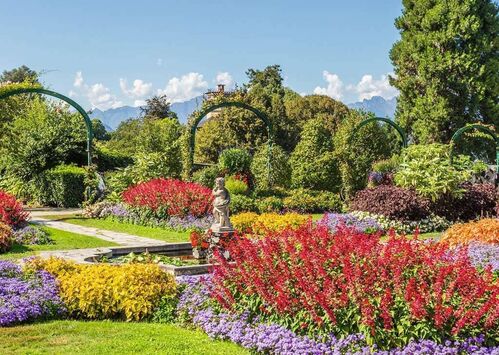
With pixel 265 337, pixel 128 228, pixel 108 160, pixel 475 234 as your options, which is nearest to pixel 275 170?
pixel 128 228

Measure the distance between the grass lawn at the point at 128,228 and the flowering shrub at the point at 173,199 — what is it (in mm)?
627

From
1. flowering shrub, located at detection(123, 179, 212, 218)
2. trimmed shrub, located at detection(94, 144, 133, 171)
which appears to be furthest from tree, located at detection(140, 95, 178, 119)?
flowering shrub, located at detection(123, 179, 212, 218)

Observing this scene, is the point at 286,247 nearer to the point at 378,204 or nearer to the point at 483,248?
the point at 483,248

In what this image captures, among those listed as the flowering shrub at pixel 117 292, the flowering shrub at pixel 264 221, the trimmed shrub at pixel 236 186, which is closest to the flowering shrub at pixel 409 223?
the flowering shrub at pixel 264 221

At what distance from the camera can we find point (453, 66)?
107 ft

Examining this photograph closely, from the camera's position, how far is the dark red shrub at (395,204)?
16375 millimetres

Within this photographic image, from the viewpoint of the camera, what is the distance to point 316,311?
5.88 metres

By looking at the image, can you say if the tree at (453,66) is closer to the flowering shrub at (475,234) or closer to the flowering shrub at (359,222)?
the flowering shrub at (359,222)

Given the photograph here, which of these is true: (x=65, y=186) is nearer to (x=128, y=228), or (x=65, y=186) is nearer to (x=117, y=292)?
(x=128, y=228)

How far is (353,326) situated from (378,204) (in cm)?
1136

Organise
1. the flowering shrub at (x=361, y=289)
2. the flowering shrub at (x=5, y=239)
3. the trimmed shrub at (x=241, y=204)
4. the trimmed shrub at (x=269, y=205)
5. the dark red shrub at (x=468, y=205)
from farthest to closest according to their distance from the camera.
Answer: the trimmed shrub at (x=269, y=205)
the trimmed shrub at (x=241, y=204)
the dark red shrub at (x=468, y=205)
the flowering shrub at (x=5, y=239)
the flowering shrub at (x=361, y=289)

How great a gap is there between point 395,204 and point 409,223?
0.59 meters

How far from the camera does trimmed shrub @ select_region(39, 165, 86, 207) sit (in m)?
21.7

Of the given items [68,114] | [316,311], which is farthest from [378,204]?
[68,114]
